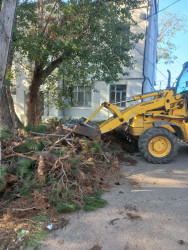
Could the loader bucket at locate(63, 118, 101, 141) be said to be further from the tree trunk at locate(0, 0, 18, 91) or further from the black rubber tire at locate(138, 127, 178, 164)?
the tree trunk at locate(0, 0, 18, 91)

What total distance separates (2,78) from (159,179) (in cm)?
405

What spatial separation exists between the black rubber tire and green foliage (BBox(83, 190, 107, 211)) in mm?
2470

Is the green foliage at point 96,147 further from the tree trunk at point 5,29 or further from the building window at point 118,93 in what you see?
the building window at point 118,93

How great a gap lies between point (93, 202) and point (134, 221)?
0.85 metres

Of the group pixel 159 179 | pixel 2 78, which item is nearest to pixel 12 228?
pixel 2 78

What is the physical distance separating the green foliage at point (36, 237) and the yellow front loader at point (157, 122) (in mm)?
3020

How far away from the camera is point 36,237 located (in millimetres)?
2666

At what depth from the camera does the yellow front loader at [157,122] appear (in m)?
5.79

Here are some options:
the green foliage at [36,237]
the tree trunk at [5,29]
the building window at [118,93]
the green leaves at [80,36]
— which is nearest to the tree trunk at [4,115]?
the green leaves at [80,36]

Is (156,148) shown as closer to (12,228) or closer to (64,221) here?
(64,221)

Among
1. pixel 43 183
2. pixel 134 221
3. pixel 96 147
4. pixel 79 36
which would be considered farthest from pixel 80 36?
pixel 134 221

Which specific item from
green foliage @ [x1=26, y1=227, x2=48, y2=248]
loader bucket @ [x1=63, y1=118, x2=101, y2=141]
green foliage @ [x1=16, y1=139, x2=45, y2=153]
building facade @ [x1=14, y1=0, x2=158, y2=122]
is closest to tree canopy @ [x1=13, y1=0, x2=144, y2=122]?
loader bucket @ [x1=63, y1=118, x2=101, y2=141]

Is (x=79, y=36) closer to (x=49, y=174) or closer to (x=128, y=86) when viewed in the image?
(x=49, y=174)

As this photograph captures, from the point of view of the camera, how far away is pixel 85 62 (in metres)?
6.63
